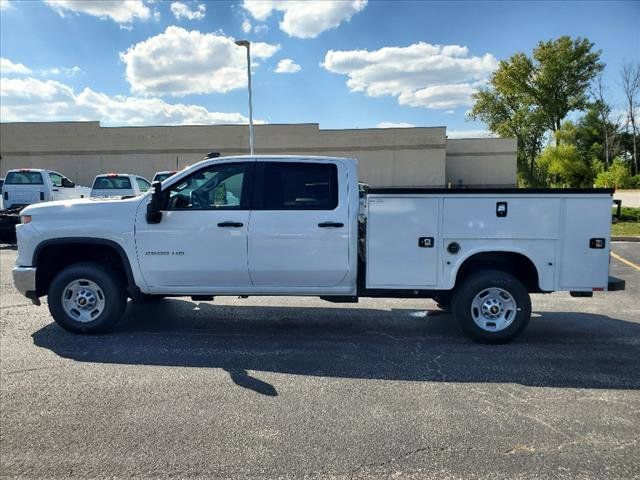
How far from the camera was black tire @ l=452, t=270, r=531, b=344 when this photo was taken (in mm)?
5426

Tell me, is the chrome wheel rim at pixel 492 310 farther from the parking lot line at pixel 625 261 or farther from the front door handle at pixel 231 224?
the parking lot line at pixel 625 261

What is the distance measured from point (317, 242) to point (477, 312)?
1901mm

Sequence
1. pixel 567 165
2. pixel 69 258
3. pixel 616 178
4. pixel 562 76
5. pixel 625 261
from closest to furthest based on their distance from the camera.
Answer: pixel 69 258 < pixel 625 261 < pixel 616 178 < pixel 567 165 < pixel 562 76

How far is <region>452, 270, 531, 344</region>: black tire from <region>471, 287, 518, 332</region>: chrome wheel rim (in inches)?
1.5

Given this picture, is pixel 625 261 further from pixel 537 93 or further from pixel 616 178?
pixel 537 93

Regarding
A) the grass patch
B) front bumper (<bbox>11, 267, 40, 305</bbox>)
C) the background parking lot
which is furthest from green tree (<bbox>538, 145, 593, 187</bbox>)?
front bumper (<bbox>11, 267, 40, 305</bbox>)

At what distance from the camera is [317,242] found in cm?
553

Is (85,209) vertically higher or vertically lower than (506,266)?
higher

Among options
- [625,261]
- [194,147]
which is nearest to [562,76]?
[194,147]

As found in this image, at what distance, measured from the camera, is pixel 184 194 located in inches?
225

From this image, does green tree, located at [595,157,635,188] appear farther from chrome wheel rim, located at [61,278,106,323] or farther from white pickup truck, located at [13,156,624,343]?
chrome wheel rim, located at [61,278,106,323]

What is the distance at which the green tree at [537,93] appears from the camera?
46.0m

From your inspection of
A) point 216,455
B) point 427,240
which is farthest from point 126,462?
point 427,240

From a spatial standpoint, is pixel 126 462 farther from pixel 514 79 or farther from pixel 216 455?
pixel 514 79
